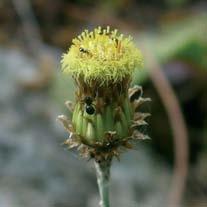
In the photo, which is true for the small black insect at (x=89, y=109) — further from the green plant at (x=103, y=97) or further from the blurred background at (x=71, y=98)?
the blurred background at (x=71, y=98)

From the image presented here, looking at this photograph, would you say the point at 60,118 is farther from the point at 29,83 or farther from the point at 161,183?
the point at 29,83

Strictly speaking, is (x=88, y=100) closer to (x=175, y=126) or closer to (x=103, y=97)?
(x=103, y=97)

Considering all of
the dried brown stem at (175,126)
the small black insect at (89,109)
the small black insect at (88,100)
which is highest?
the dried brown stem at (175,126)

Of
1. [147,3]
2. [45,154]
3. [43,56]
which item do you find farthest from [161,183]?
[147,3]

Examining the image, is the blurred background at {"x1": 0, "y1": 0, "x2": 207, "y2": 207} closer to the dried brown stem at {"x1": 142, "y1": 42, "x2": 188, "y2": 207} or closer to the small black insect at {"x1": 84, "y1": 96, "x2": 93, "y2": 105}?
the dried brown stem at {"x1": 142, "y1": 42, "x2": 188, "y2": 207}

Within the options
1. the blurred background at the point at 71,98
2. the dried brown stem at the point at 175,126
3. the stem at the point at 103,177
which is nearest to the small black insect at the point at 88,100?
the stem at the point at 103,177

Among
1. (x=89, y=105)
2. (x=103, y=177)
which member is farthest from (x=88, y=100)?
(x=103, y=177)
